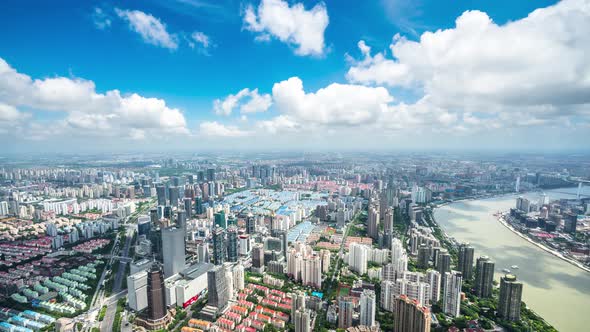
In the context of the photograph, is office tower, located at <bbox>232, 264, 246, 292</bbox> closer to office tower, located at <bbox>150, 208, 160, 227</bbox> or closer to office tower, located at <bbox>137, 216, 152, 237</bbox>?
office tower, located at <bbox>137, 216, 152, 237</bbox>

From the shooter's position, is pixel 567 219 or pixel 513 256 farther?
pixel 567 219

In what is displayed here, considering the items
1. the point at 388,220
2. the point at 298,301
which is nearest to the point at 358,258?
the point at 298,301

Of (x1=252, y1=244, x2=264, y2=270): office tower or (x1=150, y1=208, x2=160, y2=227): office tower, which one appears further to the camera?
(x1=150, y1=208, x2=160, y2=227): office tower

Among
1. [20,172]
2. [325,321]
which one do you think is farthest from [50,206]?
[325,321]

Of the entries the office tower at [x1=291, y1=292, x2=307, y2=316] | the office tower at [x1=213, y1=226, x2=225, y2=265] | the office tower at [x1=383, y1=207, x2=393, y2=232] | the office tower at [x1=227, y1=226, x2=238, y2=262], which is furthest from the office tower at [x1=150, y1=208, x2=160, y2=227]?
the office tower at [x1=383, y1=207, x2=393, y2=232]

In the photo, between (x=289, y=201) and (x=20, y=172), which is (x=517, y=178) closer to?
(x=289, y=201)

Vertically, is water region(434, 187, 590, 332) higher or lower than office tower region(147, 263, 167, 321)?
lower
